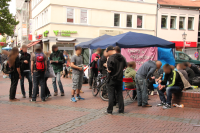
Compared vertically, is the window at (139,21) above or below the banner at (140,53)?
above

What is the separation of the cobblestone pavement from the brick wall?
0.23 metres

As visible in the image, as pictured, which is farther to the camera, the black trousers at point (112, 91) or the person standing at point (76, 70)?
the person standing at point (76, 70)

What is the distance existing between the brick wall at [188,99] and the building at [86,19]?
1887 cm

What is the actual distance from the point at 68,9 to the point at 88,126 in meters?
21.4

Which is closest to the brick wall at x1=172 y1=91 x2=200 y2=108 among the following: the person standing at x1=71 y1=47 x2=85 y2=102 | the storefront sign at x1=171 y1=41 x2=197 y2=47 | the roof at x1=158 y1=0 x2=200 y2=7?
the person standing at x1=71 y1=47 x2=85 y2=102

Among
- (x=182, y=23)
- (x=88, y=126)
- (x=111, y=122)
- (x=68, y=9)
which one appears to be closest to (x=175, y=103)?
→ (x=111, y=122)

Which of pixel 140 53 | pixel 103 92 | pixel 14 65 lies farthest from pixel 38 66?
pixel 140 53

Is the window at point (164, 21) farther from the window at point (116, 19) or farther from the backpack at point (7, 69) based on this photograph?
the backpack at point (7, 69)

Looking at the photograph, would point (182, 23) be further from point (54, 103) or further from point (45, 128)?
point (45, 128)

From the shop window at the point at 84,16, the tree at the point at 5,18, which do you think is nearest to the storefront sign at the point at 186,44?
the shop window at the point at 84,16

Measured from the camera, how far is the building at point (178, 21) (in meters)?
30.0

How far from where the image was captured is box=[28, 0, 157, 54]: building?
80.5 feet

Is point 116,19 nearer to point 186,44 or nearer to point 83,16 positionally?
point 83,16

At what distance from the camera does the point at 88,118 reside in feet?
18.9
